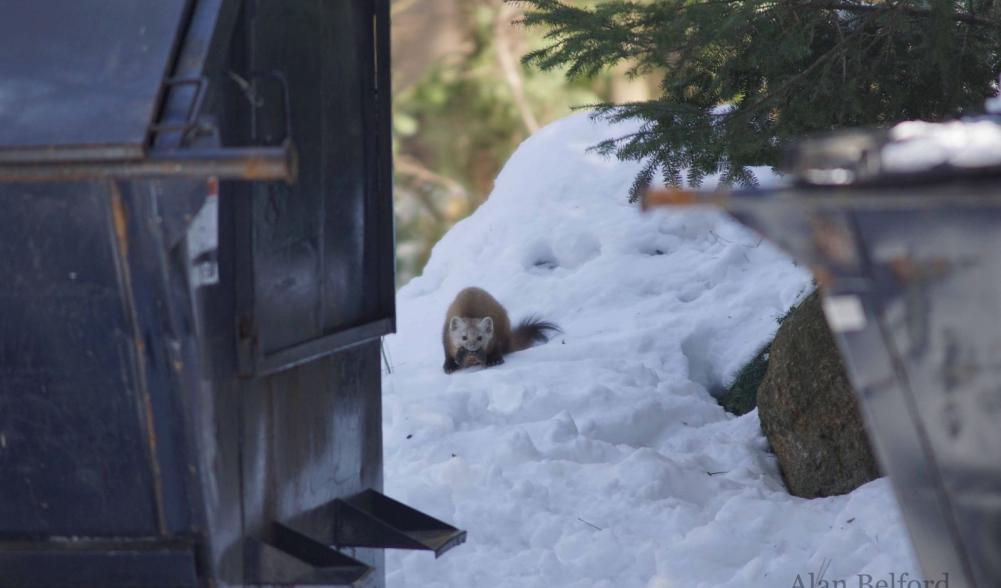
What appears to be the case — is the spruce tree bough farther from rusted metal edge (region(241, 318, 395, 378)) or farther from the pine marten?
the pine marten

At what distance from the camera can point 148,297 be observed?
2.54 meters

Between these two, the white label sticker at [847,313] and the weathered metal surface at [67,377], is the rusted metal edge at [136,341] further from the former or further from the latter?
the white label sticker at [847,313]

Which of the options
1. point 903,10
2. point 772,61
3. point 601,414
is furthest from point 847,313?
point 601,414

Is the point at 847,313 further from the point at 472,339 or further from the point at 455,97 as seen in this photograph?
the point at 472,339

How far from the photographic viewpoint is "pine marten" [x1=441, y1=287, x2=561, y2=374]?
8445 millimetres

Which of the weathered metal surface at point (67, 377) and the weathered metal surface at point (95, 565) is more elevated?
the weathered metal surface at point (67, 377)

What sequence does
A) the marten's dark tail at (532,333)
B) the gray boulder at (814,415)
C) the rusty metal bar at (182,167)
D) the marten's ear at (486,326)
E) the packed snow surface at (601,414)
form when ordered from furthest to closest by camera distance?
the marten's ear at (486,326) < the marten's dark tail at (532,333) < the gray boulder at (814,415) < the packed snow surface at (601,414) < the rusty metal bar at (182,167)

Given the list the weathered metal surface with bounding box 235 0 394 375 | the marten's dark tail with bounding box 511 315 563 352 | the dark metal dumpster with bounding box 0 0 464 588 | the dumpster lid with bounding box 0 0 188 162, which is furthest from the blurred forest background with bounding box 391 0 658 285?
the marten's dark tail with bounding box 511 315 563 352

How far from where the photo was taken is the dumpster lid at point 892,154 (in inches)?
71.4

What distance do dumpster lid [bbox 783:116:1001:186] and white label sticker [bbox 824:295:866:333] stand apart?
0.63 feet

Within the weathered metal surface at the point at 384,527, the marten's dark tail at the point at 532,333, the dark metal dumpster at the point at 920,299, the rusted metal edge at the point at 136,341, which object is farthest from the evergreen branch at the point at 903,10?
the marten's dark tail at the point at 532,333

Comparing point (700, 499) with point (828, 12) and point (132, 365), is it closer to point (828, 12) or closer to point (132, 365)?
point (828, 12)

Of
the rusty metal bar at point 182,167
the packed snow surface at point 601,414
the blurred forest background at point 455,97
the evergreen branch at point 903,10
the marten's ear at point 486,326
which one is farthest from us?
the marten's ear at point 486,326

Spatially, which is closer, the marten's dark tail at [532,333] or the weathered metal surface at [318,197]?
the weathered metal surface at [318,197]
